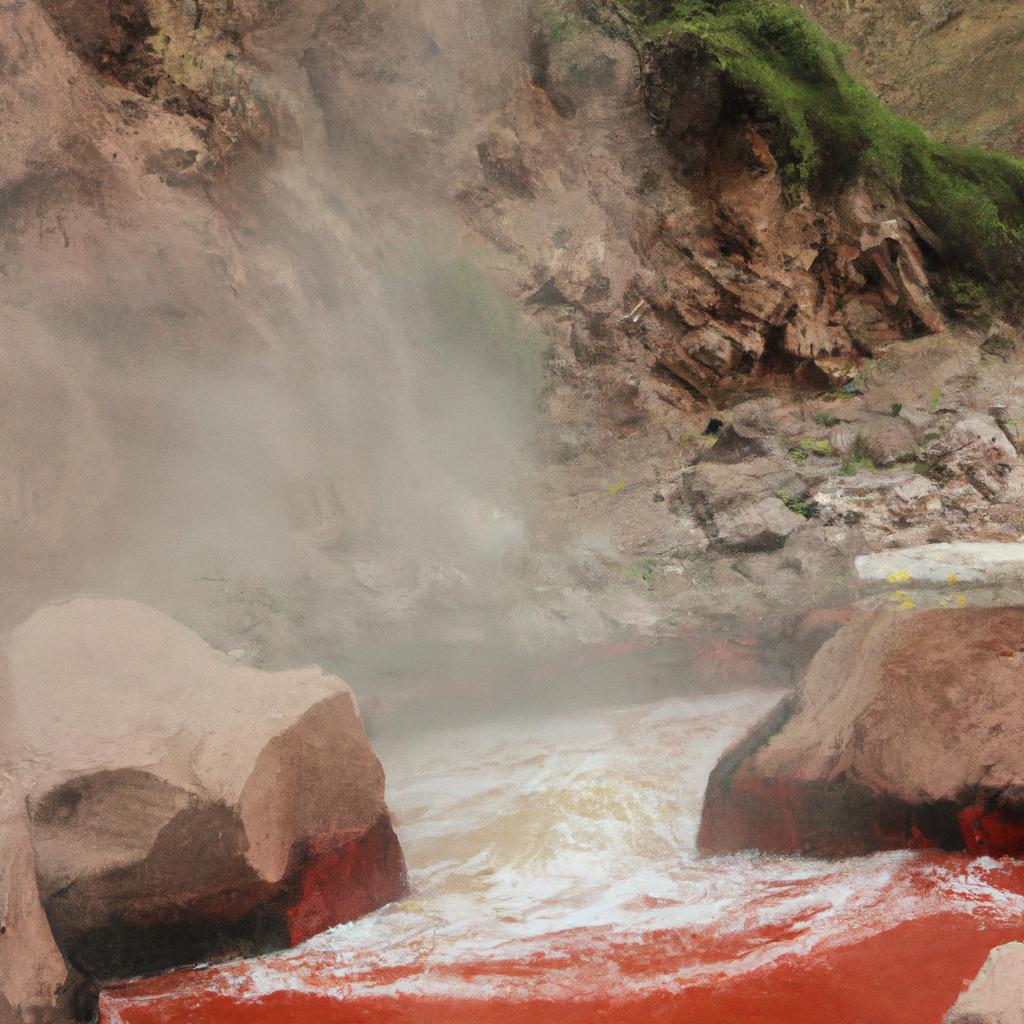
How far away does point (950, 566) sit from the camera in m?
4.47

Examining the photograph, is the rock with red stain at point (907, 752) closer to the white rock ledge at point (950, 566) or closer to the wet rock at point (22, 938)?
the white rock ledge at point (950, 566)

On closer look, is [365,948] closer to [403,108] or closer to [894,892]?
[894,892]

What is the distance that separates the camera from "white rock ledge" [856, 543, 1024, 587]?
12.8 ft

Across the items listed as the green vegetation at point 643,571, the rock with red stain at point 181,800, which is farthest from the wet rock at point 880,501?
the rock with red stain at point 181,800

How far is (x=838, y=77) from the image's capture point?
947 cm

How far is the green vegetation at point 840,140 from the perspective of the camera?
8.96 meters

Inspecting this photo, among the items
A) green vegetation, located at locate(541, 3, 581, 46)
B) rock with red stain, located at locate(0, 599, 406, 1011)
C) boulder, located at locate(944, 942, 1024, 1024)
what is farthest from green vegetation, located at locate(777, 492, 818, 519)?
green vegetation, located at locate(541, 3, 581, 46)

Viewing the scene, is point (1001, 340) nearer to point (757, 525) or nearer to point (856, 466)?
point (856, 466)

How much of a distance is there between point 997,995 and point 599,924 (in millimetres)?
1792

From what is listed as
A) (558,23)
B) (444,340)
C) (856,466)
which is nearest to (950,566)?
(856,466)

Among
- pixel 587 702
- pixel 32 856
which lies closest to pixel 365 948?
pixel 32 856

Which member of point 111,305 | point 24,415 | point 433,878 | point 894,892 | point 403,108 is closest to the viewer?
point 894,892

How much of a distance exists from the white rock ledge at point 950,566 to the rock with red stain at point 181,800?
3.03 m

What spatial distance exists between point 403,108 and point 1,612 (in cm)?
659
